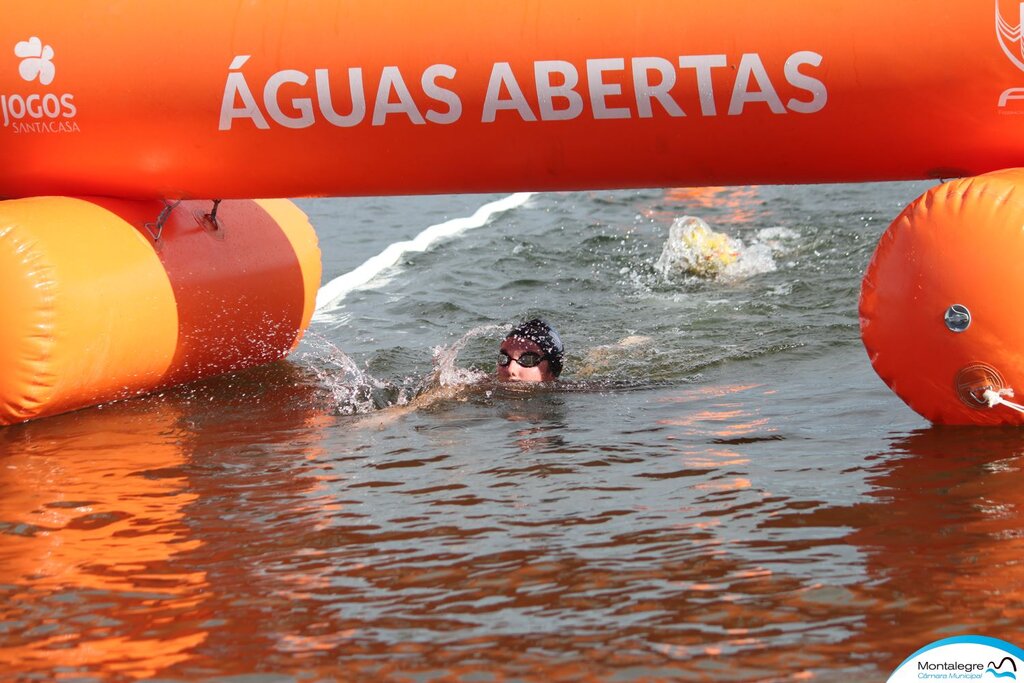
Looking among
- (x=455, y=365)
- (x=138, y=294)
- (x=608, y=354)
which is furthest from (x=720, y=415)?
(x=138, y=294)

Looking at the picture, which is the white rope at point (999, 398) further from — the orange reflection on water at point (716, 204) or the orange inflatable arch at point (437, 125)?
the orange reflection on water at point (716, 204)

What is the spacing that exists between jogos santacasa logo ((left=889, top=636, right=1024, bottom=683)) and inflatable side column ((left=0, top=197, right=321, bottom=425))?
410cm

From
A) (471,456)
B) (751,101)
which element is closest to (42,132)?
(471,456)

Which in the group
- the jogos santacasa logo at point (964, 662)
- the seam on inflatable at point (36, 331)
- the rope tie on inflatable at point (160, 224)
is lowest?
the jogos santacasa logo at point (964, 662)

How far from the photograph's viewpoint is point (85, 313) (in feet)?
19.4

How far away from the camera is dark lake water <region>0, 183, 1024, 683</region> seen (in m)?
3.35

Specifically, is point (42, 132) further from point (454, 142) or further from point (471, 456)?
point (471, 456)

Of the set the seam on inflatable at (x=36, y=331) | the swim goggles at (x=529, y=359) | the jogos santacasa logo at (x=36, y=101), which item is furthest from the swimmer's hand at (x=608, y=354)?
the jogos santacasa logo at (x=36, y=101)

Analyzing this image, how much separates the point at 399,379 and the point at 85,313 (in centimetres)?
181

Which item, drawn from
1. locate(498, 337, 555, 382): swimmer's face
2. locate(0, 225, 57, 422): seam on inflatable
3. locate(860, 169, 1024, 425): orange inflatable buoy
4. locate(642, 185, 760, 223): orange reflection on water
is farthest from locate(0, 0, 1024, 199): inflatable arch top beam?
locate(642, 185, 760, 223): orange reflection on water

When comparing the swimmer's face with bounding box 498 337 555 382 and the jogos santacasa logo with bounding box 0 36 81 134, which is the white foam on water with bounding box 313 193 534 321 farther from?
the jogos santacasa logo with bounding box 0 36 81 134

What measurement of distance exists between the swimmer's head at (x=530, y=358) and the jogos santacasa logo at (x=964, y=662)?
3.70 metres

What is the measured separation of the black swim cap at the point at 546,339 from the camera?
6789 mm

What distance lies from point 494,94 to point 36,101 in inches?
→ 90.6
